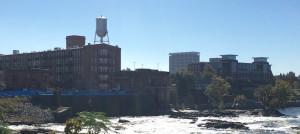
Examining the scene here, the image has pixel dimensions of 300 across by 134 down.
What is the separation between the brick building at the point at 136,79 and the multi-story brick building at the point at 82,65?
14.2ft

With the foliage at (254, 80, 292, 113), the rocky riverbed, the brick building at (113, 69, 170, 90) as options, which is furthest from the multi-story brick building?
the foliage at (254, 80, 292, 113)

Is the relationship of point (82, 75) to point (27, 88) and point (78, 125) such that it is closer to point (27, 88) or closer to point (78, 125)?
point (27, 88)

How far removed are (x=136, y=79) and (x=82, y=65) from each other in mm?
21034

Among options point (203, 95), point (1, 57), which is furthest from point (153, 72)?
point (1, 57)

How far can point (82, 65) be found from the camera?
163 metres

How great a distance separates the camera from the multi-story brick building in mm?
161750

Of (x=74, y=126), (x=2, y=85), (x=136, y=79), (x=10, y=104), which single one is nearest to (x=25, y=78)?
(x=2, y=85)

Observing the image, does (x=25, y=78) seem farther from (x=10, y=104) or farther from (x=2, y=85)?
(x=10, y=104)

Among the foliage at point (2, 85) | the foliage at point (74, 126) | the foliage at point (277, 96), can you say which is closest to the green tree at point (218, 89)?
the foliage at point (277, 96)

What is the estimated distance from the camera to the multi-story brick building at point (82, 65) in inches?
6368

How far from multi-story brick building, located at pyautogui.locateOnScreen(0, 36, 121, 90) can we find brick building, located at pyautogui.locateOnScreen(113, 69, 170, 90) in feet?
14.2

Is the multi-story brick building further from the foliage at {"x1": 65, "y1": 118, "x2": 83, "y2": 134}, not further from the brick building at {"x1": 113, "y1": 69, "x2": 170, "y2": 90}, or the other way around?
the foliage at {"x1": 65, "y1": 118, "x2": 83, "y2": 134}

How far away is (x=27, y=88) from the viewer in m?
143

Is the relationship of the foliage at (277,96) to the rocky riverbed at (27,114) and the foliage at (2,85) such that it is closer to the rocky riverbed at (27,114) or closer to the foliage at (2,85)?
the rocky riverbed at (27,114)
